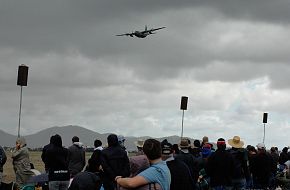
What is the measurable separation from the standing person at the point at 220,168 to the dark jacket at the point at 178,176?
5.99 m

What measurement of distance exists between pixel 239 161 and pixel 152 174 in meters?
9.56

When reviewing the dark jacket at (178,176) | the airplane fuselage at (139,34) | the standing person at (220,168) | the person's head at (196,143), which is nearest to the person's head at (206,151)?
the person's head at (196,143)

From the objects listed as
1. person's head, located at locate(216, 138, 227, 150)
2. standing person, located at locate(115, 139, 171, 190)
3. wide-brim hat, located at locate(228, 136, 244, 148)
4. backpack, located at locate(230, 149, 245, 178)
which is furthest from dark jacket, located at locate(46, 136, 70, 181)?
standing person, located at locate(115, 139, 171, 190)

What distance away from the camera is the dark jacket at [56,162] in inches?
559

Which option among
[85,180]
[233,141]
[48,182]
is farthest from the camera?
[233,141]

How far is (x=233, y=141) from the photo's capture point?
52.8 feet

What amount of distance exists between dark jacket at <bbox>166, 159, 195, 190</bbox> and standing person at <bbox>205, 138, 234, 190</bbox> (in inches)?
236

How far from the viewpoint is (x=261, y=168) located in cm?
1845

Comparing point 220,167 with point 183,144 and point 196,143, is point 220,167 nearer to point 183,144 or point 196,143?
point 196,143

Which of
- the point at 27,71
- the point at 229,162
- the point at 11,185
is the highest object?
the point at 27,71

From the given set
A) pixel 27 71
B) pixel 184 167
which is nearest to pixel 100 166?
pixel 184 167

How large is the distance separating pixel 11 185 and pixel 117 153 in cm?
445

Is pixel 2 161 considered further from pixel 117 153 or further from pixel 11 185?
pixel 117 153

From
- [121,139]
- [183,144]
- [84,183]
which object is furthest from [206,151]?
[84,183]
